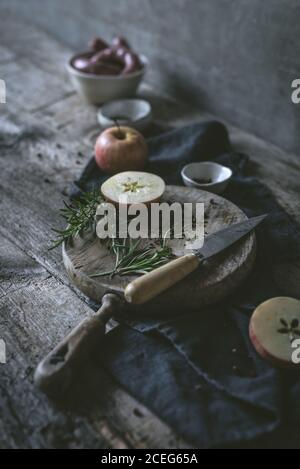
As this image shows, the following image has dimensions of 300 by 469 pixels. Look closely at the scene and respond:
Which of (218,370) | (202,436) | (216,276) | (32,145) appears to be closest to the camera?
(202,436)

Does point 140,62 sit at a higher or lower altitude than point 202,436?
higher

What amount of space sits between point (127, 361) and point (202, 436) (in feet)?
0.79

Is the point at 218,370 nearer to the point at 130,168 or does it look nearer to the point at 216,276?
the point at 216,276

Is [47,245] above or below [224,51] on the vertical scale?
below

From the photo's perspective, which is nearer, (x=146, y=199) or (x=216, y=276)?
(x=216, y=276)

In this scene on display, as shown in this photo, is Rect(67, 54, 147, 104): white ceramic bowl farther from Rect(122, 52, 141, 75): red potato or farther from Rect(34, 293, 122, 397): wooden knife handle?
Rect(34, 293, 122, 397): wooden knife handle

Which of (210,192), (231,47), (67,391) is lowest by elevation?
(67,391)

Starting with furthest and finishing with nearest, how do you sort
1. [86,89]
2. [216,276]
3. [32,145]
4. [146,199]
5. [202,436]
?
[86,89] < [32,145] < [146,199] < [216,276] < [202,436]

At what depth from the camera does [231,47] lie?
2.02 meters

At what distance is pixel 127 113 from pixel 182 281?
106 cm

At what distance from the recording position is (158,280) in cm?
119

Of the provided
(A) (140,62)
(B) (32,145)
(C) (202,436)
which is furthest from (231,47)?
(C) (202,436)

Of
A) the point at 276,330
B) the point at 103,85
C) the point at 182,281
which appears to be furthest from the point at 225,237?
the point at 103,85

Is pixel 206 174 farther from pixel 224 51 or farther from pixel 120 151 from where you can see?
pixel 224 51
